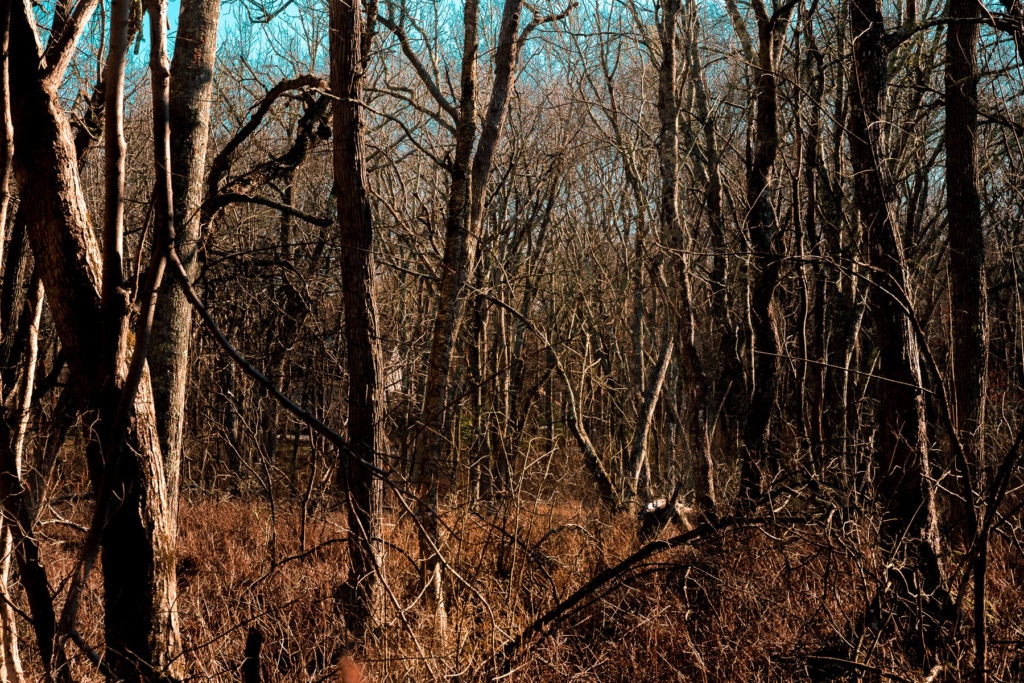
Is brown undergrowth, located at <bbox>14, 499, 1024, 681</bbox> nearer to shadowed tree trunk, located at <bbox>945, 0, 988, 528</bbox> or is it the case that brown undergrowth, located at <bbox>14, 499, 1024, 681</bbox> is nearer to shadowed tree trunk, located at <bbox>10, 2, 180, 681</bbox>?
shadowed tree trunk, located at <bbox>10, 2, 180, 681</bbox>

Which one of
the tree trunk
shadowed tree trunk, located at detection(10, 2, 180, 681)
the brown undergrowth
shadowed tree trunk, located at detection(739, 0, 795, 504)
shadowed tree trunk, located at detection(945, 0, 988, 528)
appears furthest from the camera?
shadowed tree trunk, located at detection(945, 0, 988, 528)

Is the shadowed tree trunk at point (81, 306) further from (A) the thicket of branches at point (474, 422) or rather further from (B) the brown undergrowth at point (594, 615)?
(B) the brown undergrowth at point (594, 615)

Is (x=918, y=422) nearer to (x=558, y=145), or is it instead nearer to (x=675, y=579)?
(x=675, y=579)

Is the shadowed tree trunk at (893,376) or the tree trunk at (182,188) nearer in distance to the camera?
the shadowed tree trunk at (893,376)

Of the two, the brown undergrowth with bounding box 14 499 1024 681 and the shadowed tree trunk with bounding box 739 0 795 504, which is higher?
the shadowed tree trunk with bounding box 739 0 795 504

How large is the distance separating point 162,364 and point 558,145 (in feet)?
25.0

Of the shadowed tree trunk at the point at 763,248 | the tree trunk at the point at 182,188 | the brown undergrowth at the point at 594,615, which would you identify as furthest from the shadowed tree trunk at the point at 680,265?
the tree trunk at the point at 182,188

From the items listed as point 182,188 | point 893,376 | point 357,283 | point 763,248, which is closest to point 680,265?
point 763,248

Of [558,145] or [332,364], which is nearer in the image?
[332,364]

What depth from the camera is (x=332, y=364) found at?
9133 millimetres

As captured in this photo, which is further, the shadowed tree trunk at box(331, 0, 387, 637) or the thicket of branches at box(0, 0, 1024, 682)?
the shadowed tree trunk at box(331, 0, 387, 637)

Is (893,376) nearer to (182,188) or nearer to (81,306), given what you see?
(81,306)

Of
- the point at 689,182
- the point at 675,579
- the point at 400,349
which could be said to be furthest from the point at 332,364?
the point at 689,182

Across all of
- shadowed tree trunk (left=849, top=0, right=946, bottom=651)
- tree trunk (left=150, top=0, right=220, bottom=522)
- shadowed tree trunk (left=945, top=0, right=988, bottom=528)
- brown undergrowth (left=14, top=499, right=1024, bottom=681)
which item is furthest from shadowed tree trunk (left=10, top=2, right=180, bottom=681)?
shadowed tree trunk (left=945, top=0, right=988, bottom=528)
